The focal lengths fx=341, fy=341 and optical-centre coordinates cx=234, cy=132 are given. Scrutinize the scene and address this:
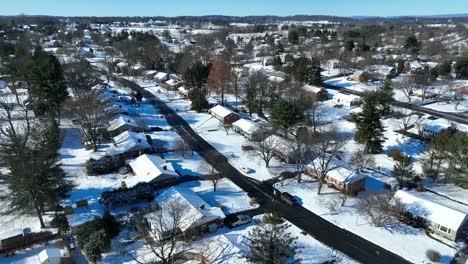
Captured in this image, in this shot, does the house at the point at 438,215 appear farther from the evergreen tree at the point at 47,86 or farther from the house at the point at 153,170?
the evergreen tree at the point at 47,86

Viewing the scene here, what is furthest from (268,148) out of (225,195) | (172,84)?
(172,84)

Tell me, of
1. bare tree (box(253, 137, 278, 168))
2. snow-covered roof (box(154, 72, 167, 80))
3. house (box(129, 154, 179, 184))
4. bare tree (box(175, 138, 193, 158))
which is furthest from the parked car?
snow-covered roof (box(154, 72, 167, 80))

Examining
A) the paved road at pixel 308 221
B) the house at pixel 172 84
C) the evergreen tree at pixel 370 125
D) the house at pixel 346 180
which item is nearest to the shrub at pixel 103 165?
the paved road at pixel 308 221

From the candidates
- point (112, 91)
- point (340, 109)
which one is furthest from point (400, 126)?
point (112, 91)

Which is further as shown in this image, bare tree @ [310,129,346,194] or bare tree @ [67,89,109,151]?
bare tree @ [67,89,109,151]

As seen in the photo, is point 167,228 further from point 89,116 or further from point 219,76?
point 219,76

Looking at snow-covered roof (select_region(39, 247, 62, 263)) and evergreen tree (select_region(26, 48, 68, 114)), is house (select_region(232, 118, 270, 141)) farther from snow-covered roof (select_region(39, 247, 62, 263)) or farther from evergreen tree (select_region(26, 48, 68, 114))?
evergreen tree (select_region(26, 48, 68, 114))
